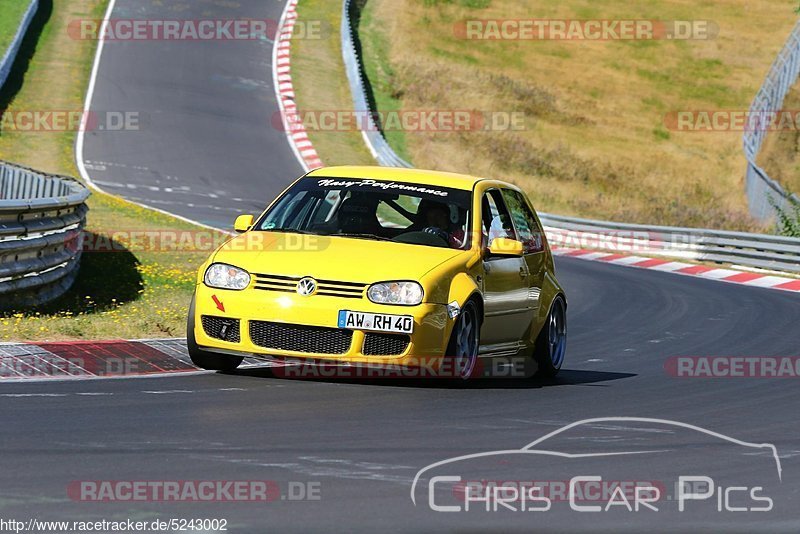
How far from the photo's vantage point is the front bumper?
991 centimetres

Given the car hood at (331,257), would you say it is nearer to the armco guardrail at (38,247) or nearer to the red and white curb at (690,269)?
the armco guardrail at (38,247)

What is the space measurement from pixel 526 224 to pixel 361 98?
100 feet

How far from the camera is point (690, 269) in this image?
91.6ft

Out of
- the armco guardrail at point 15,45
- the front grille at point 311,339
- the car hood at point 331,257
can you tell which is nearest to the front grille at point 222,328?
the front grille at point 311,339

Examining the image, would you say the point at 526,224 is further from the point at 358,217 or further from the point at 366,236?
the point at 366,236

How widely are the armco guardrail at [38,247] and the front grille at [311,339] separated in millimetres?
4561

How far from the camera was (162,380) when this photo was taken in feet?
33.2

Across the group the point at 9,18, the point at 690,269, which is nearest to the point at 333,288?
the point at 690,269

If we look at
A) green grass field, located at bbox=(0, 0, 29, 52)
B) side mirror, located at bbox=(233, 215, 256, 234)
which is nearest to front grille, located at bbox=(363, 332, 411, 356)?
side mirror, located at bbox=(233, 215, 256, 234)

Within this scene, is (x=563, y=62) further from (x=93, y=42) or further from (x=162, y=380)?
(x=162, y=380)

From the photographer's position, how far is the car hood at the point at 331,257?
32.9ft

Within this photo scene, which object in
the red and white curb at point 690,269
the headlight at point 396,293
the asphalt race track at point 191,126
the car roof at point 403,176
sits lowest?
the red and white curb at point 690,269

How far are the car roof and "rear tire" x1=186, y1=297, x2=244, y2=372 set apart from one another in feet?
5.68

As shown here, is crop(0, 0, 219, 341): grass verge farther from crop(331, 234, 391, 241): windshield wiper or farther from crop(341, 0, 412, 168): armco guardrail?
crop(341, 0, 412, 168): armco guardrail
